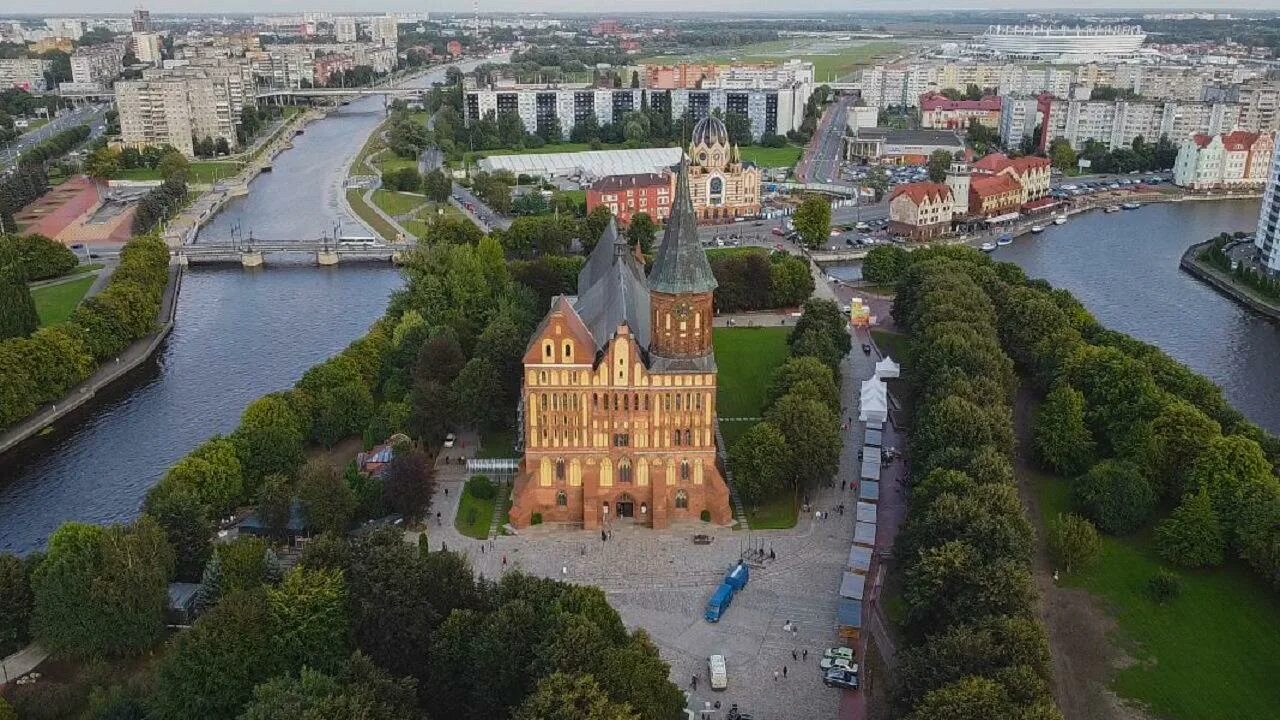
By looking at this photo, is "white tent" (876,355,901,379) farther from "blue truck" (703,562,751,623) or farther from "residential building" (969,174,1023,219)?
"residential building" (969,174,1023,219)

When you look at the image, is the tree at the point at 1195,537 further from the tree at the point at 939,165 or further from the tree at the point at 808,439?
the tree at the point at 939,165

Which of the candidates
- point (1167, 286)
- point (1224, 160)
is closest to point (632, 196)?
point (1167, 286)

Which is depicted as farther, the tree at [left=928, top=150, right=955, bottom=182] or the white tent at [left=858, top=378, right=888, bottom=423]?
the tree at [left=928, top=150, right=955, bottom=182]

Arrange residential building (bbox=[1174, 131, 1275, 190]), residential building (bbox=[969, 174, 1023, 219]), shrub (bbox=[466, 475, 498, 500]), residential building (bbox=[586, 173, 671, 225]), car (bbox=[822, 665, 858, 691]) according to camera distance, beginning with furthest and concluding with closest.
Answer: residential building (bbox=[1174, 131, 1275, 190]), residential building (bbox=[969, 174, 1023, 219]), residential building (bbox=[586, 173, 671, 225]), shrub (bbox=[466, 475, 498, 500]), car (bbox=[822, 665, 858, 691])

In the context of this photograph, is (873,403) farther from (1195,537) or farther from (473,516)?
(473,516)

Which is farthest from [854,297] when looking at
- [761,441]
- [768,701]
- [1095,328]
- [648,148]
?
[648,148]

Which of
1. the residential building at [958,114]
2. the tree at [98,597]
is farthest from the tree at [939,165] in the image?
the tree at [98,597]

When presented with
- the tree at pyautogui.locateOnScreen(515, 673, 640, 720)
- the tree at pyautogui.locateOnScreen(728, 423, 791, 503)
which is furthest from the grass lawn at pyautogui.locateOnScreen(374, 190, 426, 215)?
the tree at pyautogui.locateOnScreen(515, 673, 640, 720)
